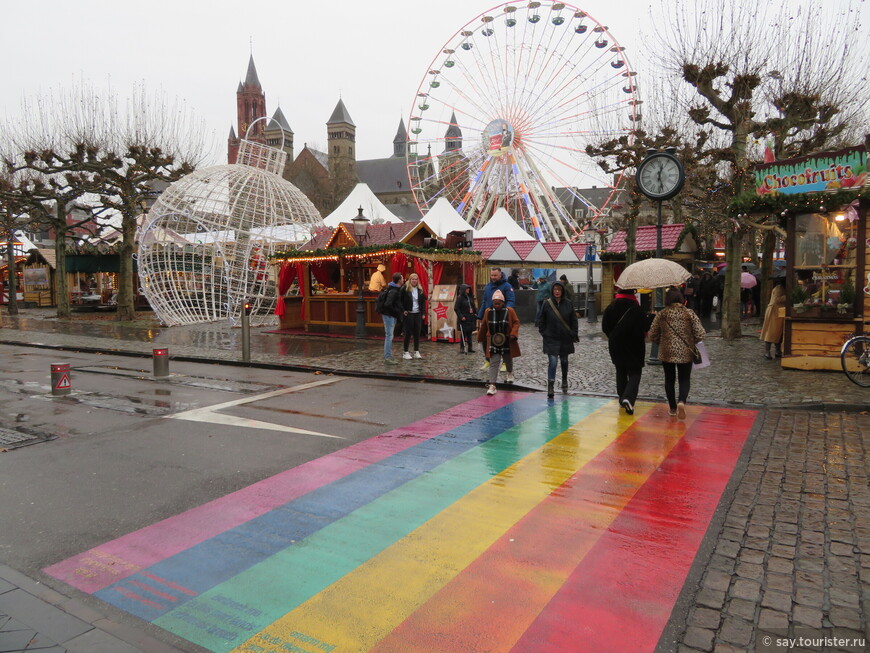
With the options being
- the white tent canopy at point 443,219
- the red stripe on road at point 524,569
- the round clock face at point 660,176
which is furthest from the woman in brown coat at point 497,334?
the white tent canopy at point 443,219

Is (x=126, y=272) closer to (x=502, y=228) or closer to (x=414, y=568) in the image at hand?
(x=502, y=228)

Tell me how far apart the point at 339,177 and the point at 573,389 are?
6248 centimetres

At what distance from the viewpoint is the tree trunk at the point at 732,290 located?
1435cm

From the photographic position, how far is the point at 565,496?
474cm

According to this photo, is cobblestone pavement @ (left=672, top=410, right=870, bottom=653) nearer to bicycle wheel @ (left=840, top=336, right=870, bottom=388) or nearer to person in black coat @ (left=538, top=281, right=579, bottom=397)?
person in black coat @ (left=538, top=281, right=579, bottom=397)

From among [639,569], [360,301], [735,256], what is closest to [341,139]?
[360,301]

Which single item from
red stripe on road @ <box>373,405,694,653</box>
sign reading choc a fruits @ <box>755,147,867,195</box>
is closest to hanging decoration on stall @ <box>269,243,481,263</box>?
sign reading choc a fruits @ <box>755,147,867,195</box>

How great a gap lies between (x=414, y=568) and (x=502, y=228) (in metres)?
25.3

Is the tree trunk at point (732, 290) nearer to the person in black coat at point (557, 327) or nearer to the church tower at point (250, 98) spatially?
the person in black coat at point (557, 327)

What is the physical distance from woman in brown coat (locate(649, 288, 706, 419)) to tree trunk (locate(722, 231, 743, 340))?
8.32 metres

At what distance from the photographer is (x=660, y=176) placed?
1009 cm

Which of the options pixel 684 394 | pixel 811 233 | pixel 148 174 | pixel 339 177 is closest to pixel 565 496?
pixel 684 394

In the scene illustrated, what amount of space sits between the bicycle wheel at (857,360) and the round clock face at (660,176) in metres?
3.49

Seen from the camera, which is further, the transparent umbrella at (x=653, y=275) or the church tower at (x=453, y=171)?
the church tower at (x=453, y=171)
